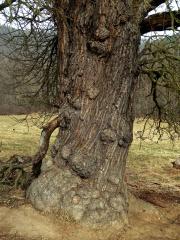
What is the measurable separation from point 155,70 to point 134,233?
3.14 meters

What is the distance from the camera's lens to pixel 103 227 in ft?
23.7

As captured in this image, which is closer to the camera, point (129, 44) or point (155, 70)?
point (129, 44)

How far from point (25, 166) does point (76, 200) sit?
1.53 metres

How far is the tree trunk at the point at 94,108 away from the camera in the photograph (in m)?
7.40

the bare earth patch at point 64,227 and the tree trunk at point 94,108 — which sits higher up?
the tree trunk at point 94,108

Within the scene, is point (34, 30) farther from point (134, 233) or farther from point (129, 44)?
point (134, 233)

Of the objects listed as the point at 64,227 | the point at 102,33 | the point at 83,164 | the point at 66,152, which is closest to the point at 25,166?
the point at 66,152

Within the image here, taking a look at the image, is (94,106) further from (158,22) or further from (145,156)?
(145,156)

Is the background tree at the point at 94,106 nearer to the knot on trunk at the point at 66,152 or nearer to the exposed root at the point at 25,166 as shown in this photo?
the knot on trunk at the point at 66,152

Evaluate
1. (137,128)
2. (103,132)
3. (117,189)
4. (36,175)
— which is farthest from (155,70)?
(137,128)

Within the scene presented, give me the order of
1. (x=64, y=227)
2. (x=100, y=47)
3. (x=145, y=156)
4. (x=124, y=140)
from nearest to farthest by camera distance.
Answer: (x=64, y=227) → (x=100, y=47) → (x=124, y=140) → (x=145, y=156)

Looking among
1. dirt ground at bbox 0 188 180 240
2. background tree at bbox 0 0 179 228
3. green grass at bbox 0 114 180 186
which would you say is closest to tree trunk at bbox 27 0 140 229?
background tree at bbox 0 0 179 228

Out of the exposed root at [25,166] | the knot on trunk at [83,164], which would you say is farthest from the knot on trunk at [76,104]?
the knot on trunk at [83,164]

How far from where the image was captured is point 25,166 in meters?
8.35
